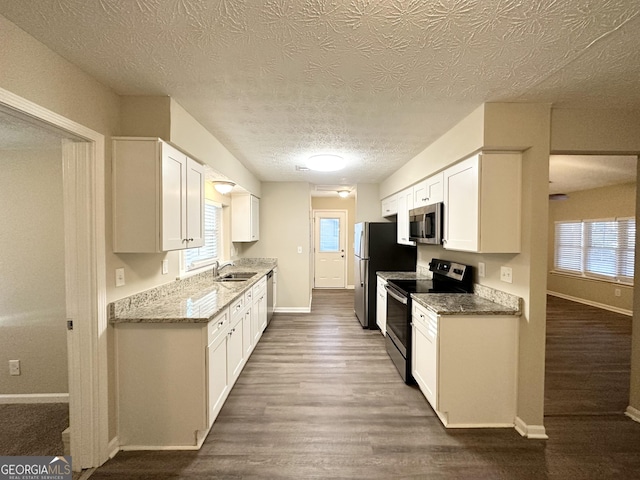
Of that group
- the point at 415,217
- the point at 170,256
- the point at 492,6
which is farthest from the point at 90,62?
the point at 415,217

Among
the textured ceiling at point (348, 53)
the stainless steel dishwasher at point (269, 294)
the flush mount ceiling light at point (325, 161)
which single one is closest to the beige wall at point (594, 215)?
the textured ceiling at point (348, 53)

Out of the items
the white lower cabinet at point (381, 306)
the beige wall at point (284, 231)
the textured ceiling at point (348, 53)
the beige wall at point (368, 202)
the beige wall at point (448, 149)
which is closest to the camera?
the textured ceiling at point (348, 53)

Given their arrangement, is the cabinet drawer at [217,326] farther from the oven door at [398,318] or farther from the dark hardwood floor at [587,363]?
the dark hardwood floor at [587,363]

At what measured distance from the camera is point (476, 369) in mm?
2123

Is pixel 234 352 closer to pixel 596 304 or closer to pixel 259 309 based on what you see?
pixel 259 309

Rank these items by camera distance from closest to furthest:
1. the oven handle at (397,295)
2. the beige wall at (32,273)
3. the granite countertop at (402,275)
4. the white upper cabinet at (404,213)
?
1. the beige wall at (32,273)
2. the oven handle at (397,295)
3. the white upper cabinet at (404,213)
4. the granite countertop at (402,275)

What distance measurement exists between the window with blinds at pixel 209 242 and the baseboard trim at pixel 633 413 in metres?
4.21

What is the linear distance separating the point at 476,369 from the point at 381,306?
1.86m

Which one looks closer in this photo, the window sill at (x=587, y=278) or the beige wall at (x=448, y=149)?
the beige wall at (x=448, y=149)

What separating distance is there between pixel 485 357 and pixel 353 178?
3.33 m

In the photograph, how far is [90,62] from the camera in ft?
5.06

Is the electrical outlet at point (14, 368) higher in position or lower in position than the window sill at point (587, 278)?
lower

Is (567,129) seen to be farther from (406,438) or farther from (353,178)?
(353,178)

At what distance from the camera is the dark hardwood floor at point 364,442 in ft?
5.72
